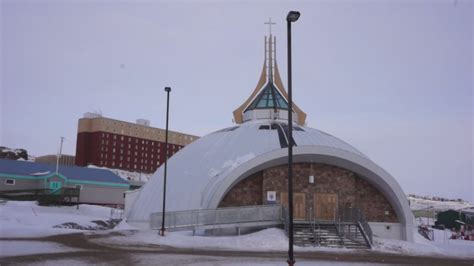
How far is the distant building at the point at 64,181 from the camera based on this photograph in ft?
155

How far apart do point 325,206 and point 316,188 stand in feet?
3.84

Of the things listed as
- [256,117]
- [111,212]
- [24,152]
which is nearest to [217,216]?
[256,117]

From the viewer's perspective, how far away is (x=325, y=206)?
28.3 metres

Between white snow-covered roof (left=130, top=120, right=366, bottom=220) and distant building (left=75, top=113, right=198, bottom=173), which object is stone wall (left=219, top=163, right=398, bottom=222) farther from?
distant building (left=75, top=113, right=198, bottom=173)

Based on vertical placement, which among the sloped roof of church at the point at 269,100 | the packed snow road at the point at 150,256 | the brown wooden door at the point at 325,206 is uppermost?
the sloped roof of church at the point at 269,100

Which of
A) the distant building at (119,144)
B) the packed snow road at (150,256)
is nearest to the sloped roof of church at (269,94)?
the packed snow road at (150,256)

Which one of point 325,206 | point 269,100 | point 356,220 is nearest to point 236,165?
point 325,206

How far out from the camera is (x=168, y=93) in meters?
25.7

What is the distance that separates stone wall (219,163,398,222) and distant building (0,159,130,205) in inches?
990

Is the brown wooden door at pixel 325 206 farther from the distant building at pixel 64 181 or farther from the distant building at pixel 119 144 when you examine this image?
the distant building at pixel 119 144

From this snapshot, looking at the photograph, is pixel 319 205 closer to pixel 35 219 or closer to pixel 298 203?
pixel 298 203

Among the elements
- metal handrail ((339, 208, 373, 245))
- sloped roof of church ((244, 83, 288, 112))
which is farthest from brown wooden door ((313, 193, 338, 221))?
sloped roof of church ((244, 83, 288, 112))

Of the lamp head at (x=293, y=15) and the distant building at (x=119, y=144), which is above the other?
the distant building at (x=119, y=144)

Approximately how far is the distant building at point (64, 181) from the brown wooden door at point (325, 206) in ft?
92.2
